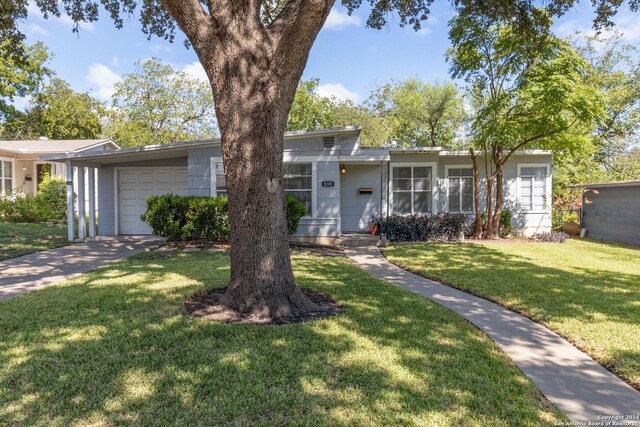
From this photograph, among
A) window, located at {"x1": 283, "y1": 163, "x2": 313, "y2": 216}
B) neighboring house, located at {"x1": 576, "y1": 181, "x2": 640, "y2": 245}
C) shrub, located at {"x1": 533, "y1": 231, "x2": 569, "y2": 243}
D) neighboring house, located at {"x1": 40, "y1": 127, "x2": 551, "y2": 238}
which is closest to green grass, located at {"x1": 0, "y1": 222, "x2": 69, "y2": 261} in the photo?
neighboring house, located at {"x1": 40, "y1": 127, "x2": 551, "y2": 238}

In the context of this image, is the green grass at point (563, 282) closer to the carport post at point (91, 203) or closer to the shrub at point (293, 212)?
the shrub at point (293, 212)

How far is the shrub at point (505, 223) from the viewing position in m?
13.3

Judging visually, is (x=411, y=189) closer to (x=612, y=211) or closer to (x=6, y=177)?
(x=612, y=211)

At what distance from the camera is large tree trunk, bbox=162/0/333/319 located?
444 centimetres

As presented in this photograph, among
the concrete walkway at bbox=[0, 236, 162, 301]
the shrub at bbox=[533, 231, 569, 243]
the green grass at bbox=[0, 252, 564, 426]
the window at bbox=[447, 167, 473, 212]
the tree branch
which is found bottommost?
the green grass at bbox=[0, 252, 564, 426]

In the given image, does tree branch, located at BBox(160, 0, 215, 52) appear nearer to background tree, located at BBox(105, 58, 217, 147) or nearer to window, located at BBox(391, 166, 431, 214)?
window, located at BBox(391, 166, 431, 214)

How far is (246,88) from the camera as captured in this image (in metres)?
4.44

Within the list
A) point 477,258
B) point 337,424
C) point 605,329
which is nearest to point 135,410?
point 337,424

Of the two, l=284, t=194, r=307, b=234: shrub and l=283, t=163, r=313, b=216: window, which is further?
l=283, t=163, r=313, b=216: window

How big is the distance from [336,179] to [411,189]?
3503mm

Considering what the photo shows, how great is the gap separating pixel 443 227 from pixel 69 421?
1118 centimetres

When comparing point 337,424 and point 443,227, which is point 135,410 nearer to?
point 337,424

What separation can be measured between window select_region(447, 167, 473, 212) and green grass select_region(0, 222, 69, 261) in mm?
12073

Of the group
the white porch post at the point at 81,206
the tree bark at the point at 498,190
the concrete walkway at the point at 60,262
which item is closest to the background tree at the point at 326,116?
the tree bark at the point at 498,190
